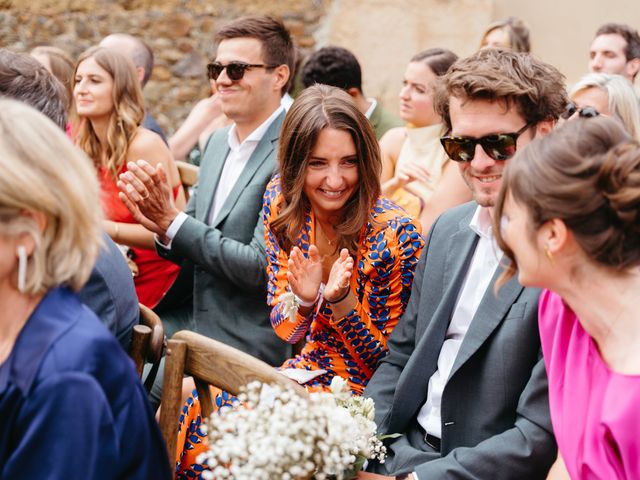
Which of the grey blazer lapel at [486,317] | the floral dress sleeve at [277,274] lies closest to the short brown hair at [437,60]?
the floral dress sleeve at [277,274]

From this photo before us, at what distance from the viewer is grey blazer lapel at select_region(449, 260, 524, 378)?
8.32 ft

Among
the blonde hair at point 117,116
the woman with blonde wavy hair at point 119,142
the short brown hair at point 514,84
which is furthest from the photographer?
the blonde hair at point 117,116

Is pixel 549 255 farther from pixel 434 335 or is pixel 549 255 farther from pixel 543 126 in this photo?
pixel 543 126

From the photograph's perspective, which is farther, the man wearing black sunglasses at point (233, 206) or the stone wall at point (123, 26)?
the stone wall at point (123, 26)

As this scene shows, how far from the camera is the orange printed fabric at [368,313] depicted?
120 inches

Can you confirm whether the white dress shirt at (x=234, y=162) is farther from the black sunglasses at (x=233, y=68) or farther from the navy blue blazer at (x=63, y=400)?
the navy blue blazer at (x=63, y=400)

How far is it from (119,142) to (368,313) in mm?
2146

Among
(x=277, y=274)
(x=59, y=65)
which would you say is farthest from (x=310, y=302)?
(x=59, y=65)

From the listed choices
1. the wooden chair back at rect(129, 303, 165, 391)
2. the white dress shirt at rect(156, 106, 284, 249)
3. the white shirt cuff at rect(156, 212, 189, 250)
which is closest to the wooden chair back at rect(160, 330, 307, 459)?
the wooden chair back at rect(129, 303, 165, 391)

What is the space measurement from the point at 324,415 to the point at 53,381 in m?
0.62

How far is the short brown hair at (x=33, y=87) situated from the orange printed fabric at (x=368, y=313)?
112 centimetres

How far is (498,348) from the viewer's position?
8.27ft

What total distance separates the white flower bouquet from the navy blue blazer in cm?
22

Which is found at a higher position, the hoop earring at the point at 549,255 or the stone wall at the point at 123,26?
the hoop earring at the point at 549,255
